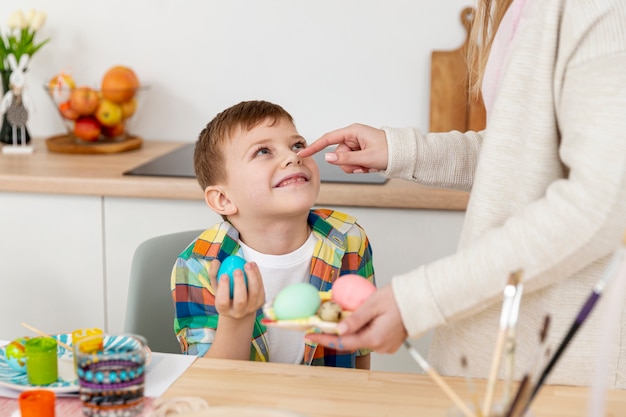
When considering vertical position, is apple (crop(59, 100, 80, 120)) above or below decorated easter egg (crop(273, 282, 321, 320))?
above

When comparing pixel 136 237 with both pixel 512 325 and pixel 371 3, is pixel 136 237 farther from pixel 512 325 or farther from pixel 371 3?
pixel 512 325

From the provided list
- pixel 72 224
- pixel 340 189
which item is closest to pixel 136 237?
pixel 72 224

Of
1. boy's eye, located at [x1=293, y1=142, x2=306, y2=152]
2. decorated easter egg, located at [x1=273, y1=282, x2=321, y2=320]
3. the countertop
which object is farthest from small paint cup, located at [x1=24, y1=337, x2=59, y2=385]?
the countertop

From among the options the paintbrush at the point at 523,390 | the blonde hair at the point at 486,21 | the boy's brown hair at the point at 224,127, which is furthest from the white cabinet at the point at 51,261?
the paintbrush at the point at 523,390

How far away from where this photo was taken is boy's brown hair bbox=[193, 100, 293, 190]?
5.12 feet

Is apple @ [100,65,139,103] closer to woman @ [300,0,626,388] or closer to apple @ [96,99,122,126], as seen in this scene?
apple @ [96,99,122,126]

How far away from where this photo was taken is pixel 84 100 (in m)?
2.44

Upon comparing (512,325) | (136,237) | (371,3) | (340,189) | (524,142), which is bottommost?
(136,237)

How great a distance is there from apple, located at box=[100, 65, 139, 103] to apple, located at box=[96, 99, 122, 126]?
17 mm

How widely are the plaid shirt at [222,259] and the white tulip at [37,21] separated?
1.30 metres

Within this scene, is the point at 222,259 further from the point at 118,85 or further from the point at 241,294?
the point at 118,85

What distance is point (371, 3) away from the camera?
8.27 feet

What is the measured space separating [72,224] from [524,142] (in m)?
1.42

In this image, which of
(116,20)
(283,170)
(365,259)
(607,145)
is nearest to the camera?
(607,145)
